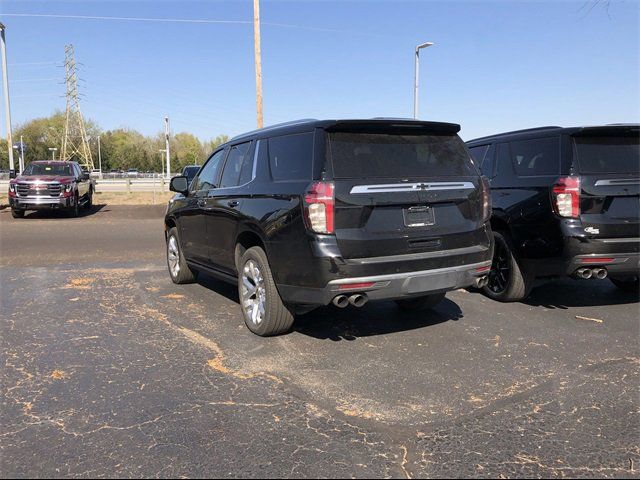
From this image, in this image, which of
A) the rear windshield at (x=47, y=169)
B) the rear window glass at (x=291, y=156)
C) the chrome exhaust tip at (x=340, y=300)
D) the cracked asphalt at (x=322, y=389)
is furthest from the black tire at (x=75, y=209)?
the chrome exhaust tip at (x=340, y=300)

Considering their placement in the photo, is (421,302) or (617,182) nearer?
(617,182)

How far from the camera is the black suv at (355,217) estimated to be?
13.2ft

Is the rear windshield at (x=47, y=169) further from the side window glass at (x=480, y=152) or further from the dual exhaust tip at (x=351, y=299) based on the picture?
the dual exhaust tip at (x=351, y=299)

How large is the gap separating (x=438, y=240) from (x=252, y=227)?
166 cm

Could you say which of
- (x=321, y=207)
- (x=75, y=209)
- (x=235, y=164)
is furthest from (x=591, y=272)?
(x=75, y=209)

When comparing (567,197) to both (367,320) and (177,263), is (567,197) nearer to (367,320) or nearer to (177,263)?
(367,320)

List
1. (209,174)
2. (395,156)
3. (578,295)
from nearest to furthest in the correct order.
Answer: (395,156) < (209,174) < (578,295)

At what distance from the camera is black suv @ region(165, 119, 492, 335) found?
13.2ft

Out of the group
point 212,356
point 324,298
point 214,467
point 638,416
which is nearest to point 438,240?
point 324,298

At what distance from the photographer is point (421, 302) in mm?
5633

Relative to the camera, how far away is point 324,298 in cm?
404

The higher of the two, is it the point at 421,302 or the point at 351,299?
the point at 351,299

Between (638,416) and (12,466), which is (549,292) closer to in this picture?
(638,416)

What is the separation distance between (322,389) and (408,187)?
1710 mm
